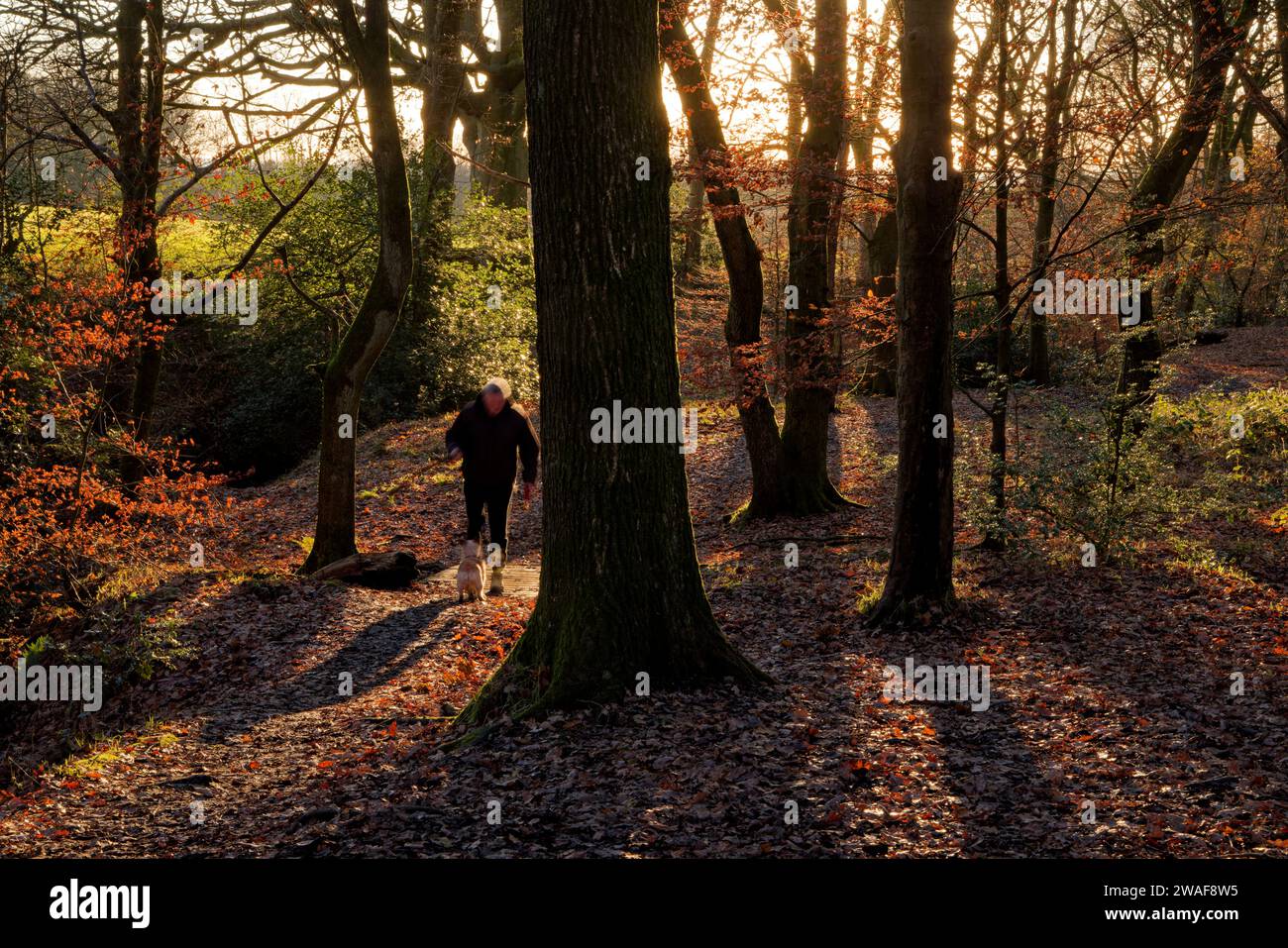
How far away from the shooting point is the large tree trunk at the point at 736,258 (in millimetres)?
11797

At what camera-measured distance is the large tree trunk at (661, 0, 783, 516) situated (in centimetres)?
1180

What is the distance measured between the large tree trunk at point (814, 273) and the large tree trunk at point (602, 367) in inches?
190

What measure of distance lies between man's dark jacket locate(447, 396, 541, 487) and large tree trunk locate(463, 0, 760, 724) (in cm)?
360

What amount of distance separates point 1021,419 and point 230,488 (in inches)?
684

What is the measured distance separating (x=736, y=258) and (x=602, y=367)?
7.95m

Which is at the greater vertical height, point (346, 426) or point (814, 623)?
point (346, 426)

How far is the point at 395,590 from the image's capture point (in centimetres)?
1077

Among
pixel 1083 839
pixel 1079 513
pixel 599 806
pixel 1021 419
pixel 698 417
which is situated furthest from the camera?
pixel 698 417

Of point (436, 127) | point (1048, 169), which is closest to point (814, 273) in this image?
point (1048, 169)

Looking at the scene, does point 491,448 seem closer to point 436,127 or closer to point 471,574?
point 471,574

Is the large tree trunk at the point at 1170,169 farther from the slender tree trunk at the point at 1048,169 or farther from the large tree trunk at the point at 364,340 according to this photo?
the large tree trunk at the point at 364,340

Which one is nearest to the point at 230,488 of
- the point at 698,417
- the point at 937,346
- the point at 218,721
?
the point at 698,417

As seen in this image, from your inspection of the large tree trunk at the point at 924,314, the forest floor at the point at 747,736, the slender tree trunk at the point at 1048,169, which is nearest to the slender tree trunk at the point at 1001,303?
the slender tree trunk at the point at 1048,169

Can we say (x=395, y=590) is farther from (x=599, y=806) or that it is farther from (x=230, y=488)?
(x=230, y=488)
